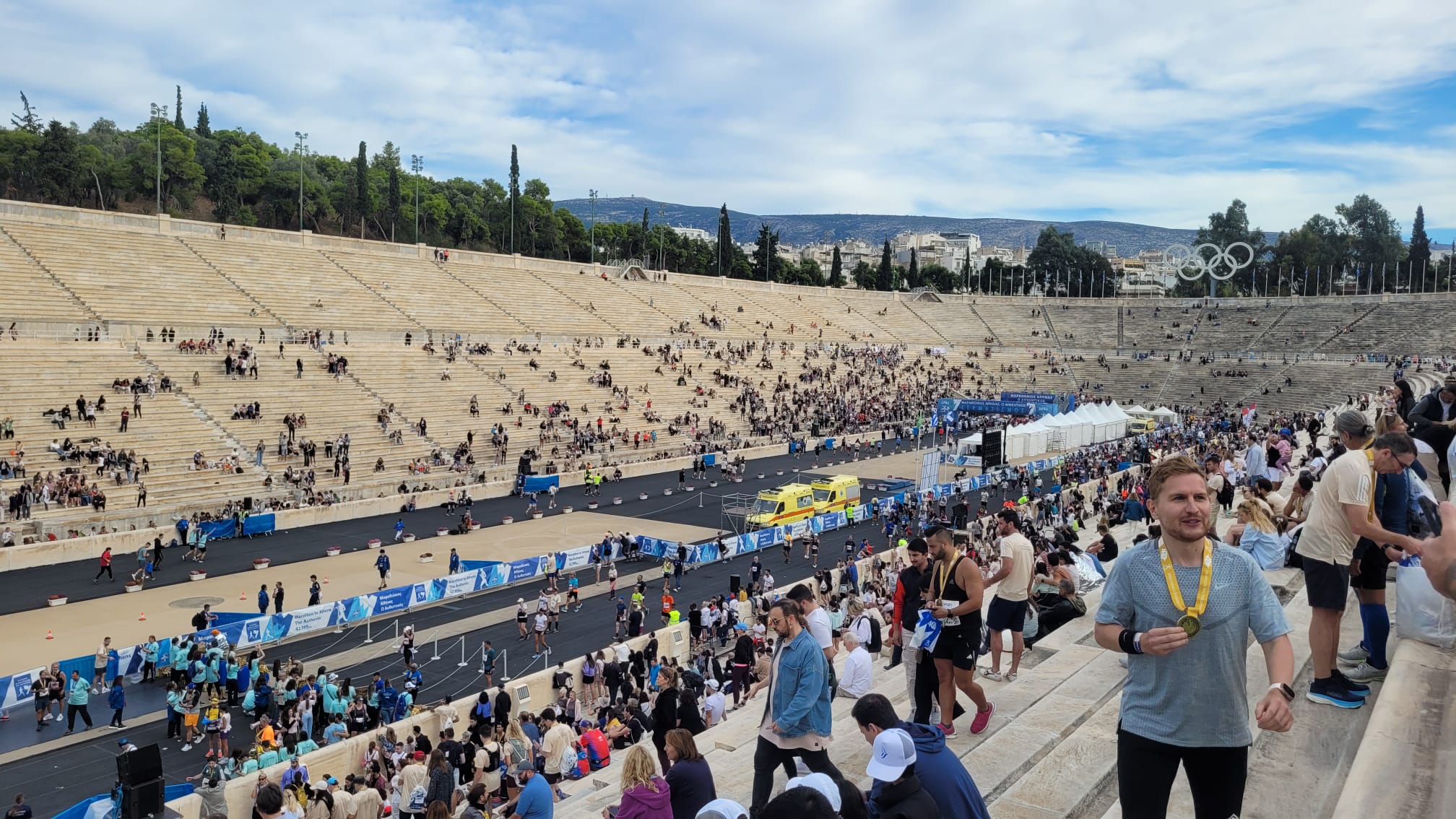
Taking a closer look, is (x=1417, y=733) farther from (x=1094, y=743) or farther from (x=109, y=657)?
(x=109, y=657)

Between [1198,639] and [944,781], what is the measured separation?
4.64 ft

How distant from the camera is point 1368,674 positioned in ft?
19.8

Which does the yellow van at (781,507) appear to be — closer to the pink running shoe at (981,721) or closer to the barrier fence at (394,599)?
the barrier fence at (394,599)

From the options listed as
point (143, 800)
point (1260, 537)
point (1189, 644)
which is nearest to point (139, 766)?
point (143, 800)

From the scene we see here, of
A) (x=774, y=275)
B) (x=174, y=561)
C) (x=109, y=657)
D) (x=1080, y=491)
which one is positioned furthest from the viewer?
(x=774, y=275)

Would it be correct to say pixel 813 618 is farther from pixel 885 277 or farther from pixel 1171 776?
pixel 885 277

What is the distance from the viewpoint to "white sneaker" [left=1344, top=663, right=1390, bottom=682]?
6.01 metres

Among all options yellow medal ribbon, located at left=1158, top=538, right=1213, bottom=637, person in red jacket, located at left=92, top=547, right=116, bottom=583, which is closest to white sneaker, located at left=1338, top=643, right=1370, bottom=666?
yellow medal ribbon, located at left=1158, top=538, right=1213, bottom=637

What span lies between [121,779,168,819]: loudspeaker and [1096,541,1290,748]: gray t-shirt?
11752mm

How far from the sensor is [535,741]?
1163cm

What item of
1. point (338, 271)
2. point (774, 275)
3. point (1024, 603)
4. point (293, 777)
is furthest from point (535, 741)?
point (774, 275)

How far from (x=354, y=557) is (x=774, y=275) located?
8016cm

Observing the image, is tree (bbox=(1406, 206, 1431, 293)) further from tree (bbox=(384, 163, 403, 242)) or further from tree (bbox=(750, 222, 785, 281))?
tree (bbox=(384, 163, 403, 242))

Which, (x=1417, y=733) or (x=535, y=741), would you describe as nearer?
(x=1417, y=733)
